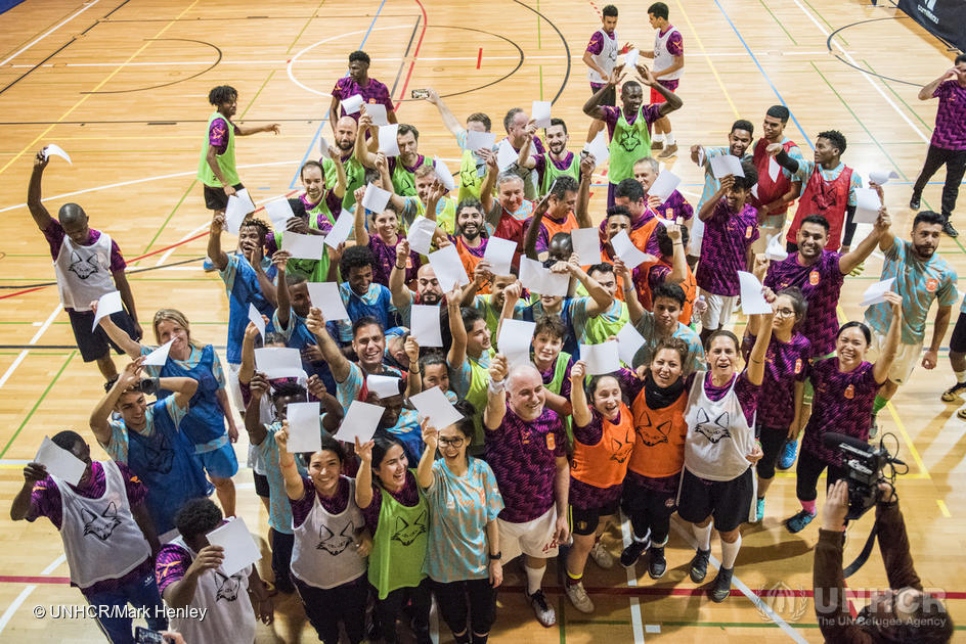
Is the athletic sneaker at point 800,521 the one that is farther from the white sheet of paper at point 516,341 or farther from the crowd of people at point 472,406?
the white sheet of paper at point 516,341

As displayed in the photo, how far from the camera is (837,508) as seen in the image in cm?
333

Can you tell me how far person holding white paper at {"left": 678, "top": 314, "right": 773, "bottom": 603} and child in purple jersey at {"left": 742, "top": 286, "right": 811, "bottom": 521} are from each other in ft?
0.95

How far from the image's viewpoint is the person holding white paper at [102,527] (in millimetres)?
4223

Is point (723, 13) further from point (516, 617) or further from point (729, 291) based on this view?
point (516, 617)

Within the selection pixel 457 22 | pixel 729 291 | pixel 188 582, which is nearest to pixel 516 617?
pixel 188 582

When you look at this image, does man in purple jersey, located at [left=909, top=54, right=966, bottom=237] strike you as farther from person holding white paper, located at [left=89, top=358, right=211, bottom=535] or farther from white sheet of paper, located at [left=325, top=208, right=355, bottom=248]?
person holding white paper, located at [left=89, top=358, right=211, bottom=535]

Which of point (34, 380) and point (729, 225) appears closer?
point (729, 225)

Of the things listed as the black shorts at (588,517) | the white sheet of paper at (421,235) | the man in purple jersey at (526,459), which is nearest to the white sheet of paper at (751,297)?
the man in purple jersey at (526,459)

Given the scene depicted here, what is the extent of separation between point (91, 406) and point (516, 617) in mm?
4477

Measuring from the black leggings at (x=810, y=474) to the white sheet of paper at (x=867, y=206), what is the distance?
1.78m

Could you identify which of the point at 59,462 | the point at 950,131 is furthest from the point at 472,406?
the point at 950,131

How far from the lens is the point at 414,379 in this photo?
15.8 feet

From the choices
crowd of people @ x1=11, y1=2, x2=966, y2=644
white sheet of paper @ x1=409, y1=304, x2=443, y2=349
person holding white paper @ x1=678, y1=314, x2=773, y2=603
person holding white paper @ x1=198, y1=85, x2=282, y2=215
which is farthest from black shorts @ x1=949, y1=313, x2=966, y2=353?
person holding white paper @ x1=198, y1=85, x2=282, y2=215

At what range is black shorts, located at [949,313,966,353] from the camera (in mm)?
6691
